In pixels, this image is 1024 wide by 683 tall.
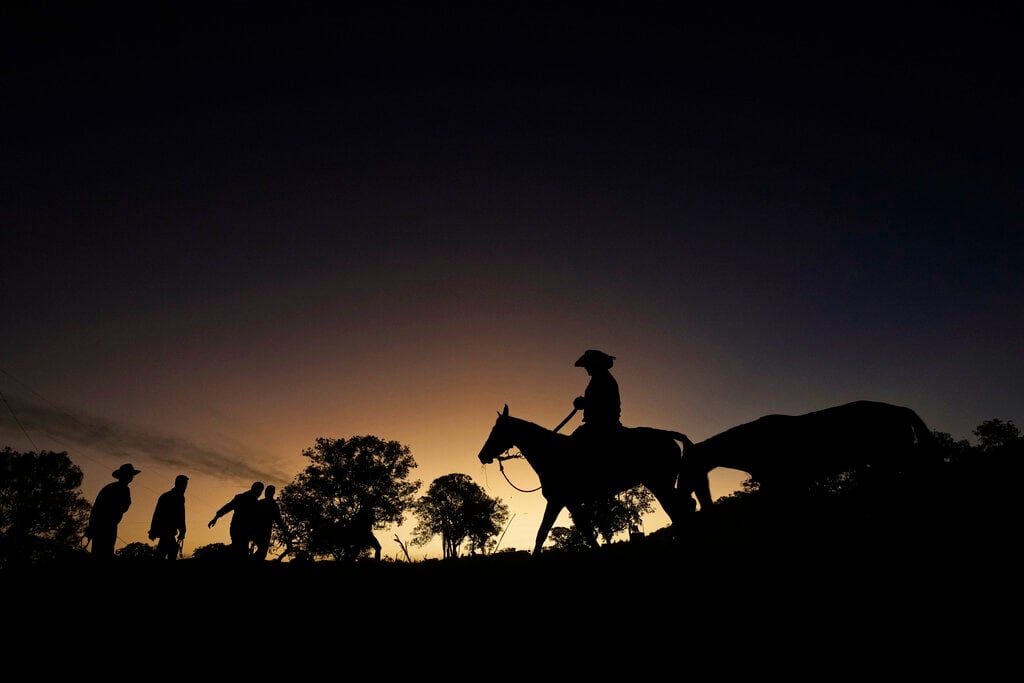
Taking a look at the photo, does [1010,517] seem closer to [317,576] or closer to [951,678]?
[951,678]

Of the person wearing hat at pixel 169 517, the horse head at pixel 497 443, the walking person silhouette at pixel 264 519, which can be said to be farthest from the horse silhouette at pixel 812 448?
the person wearing hat at pixel 169 517

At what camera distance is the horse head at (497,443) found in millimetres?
11836

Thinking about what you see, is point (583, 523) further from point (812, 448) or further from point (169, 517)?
point (169, 517)

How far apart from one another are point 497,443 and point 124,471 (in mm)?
10481

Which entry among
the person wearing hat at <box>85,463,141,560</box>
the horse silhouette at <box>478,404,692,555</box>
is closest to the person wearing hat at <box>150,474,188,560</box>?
the person wearing hat at <box>85,463,141,560</box>

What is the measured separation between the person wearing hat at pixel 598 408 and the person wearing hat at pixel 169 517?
11294 millimetres

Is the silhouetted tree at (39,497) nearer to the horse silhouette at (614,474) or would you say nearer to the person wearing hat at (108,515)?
the person wearing hat at (108,515)

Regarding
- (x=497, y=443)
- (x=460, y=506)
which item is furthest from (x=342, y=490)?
(x=497, y=443)

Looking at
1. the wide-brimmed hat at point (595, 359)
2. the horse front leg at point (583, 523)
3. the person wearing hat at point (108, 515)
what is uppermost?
the wide-brimmed hat at point (595, 359)

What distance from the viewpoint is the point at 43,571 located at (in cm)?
758

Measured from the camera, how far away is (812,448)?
9.73 metres

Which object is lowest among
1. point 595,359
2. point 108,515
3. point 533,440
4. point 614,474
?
point 108,515

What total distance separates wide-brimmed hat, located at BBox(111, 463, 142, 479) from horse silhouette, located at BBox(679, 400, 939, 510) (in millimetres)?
14641

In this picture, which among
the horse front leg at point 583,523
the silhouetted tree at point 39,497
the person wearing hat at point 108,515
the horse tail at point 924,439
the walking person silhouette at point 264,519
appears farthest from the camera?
the silhouetted tree at point 39,497
